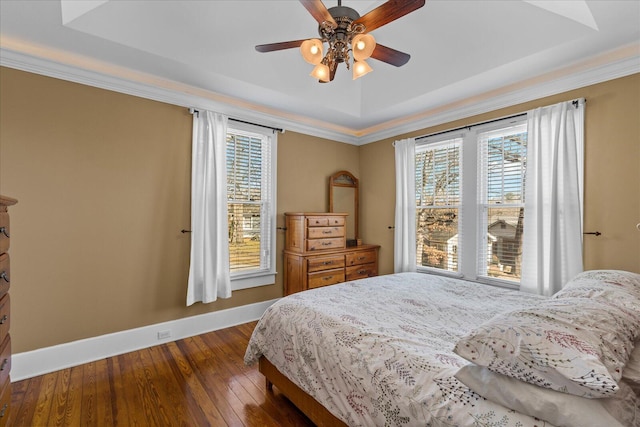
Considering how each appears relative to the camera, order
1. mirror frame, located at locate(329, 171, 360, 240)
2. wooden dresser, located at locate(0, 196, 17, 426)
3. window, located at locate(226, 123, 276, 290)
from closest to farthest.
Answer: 1. wooden dresser, located at locate(0, 196, 17, 426)
2. window, located at locate(226, 123, 276, 290)
3. mirror frame, located at locate(329, 171, 360, 240)

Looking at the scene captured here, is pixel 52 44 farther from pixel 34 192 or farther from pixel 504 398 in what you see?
pixel 504 398

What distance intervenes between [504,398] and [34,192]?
3.43 meters

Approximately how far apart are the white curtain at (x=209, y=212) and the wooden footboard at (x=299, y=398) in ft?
4.35

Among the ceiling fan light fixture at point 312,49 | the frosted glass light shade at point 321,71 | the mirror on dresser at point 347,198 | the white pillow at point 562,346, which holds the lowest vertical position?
the white pillow at point 562,346

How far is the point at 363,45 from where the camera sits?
1872 mm

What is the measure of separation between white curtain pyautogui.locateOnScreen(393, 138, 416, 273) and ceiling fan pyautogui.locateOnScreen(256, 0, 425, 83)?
2.00 m

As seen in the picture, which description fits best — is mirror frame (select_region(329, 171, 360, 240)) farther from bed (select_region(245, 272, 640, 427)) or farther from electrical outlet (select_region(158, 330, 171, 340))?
electrical outlet (select_region(158, 330, 171, 340))

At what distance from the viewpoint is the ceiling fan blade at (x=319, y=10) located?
1.66m

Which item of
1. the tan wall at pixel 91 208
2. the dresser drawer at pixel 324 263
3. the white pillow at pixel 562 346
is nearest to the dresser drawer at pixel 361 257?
the dresser drawer at pixel 324 263

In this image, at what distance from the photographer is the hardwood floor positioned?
189cm

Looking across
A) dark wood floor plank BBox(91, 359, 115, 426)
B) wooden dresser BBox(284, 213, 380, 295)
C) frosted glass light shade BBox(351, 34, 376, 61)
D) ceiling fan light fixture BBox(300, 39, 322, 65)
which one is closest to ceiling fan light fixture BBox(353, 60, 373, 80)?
frosted glass light shade BBox(351, 34, 376, 61)

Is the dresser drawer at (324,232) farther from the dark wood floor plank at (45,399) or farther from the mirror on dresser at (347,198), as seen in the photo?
the dark wood floor plank at (45,399)

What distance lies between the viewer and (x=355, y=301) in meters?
2.11

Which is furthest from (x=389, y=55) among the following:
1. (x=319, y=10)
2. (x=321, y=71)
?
(x=319, y=10)
